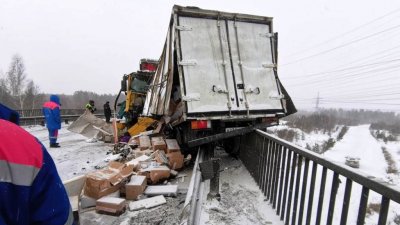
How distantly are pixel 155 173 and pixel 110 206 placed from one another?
1356 mm

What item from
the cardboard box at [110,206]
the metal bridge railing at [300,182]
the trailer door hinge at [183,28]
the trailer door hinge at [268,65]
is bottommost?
the cardboard box at [110,206]

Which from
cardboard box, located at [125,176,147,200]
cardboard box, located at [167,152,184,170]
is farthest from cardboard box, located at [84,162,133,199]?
cardboard box, located at [167,152,184,170]

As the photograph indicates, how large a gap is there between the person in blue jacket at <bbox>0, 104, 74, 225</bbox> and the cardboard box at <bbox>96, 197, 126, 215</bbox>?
123 inches

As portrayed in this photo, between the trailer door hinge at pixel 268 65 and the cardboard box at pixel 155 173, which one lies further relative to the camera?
the trailer door hinge at pixel 268 65

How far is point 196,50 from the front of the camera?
586 centimetres

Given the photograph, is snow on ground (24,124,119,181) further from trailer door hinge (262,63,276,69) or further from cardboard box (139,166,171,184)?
trailer door hinge (262,63,276,69)

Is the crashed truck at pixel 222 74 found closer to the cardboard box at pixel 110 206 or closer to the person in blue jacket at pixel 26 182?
the cardboard box at pixel 110 206

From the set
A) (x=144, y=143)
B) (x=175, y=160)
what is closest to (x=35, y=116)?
(x=144, y=143)

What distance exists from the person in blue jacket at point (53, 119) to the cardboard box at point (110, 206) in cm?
697

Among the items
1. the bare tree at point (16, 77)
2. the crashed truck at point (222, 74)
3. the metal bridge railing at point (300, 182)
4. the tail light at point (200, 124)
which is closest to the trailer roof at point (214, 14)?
the crashed truck at point (222, 74)

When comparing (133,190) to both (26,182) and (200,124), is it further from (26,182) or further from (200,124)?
(26,182)

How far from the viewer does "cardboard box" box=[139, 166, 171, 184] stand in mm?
5407

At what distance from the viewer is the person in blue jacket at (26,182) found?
40.4 inches

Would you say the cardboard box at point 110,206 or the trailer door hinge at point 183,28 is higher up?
the trailer door hinge at point 183,28
